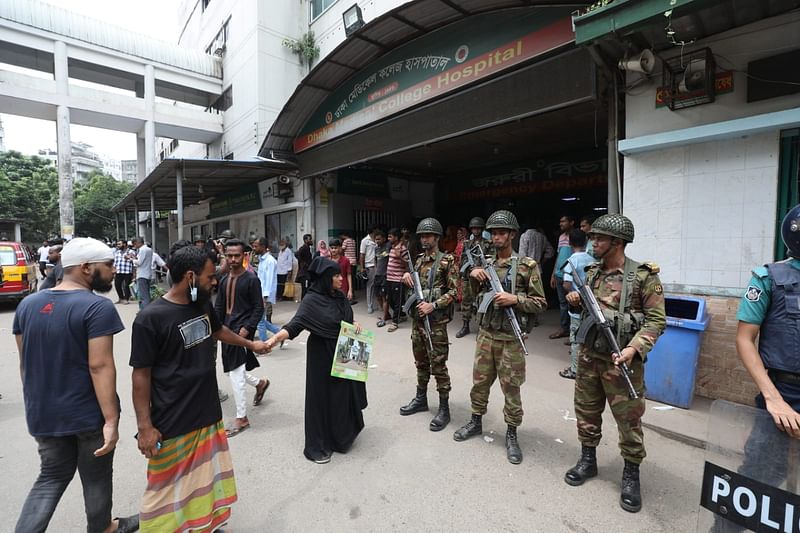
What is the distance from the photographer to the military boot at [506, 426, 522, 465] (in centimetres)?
298

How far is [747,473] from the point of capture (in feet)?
5.65

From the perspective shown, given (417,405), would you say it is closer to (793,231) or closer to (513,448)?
(513,448)

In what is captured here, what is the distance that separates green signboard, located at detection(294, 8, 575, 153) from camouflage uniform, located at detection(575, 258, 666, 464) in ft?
11.3

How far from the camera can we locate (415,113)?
6.81 m

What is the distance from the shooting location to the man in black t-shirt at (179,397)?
75.7 inches

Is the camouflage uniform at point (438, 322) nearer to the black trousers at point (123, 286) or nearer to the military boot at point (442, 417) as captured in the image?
the military boot at point (442, 417)

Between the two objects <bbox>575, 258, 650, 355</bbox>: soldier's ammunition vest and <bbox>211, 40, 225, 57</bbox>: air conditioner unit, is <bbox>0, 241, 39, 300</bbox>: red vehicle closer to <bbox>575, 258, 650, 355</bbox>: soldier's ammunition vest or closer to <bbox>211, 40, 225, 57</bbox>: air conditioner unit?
<bbox>211, 40, 225, 57</bbox>: air conditioner unit

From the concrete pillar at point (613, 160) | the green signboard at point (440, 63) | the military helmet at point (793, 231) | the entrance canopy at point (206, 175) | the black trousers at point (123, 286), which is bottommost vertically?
the black trousers at point (123, 286)

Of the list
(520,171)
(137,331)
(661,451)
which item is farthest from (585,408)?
(520,171)

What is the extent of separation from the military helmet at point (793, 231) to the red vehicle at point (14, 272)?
1336cm

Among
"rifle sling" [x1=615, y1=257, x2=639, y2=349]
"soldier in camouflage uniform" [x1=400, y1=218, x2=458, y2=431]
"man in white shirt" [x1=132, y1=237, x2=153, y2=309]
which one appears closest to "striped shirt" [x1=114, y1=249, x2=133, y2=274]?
"man in white shirt" [x1=132, y1=237, x2=153, y2=309]

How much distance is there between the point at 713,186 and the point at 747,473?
3.14 m

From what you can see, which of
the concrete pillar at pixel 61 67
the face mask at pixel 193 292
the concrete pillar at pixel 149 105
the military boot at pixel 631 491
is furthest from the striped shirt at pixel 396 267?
the concrete pillar at pixel 61 67

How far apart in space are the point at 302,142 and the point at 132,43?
13.9m
